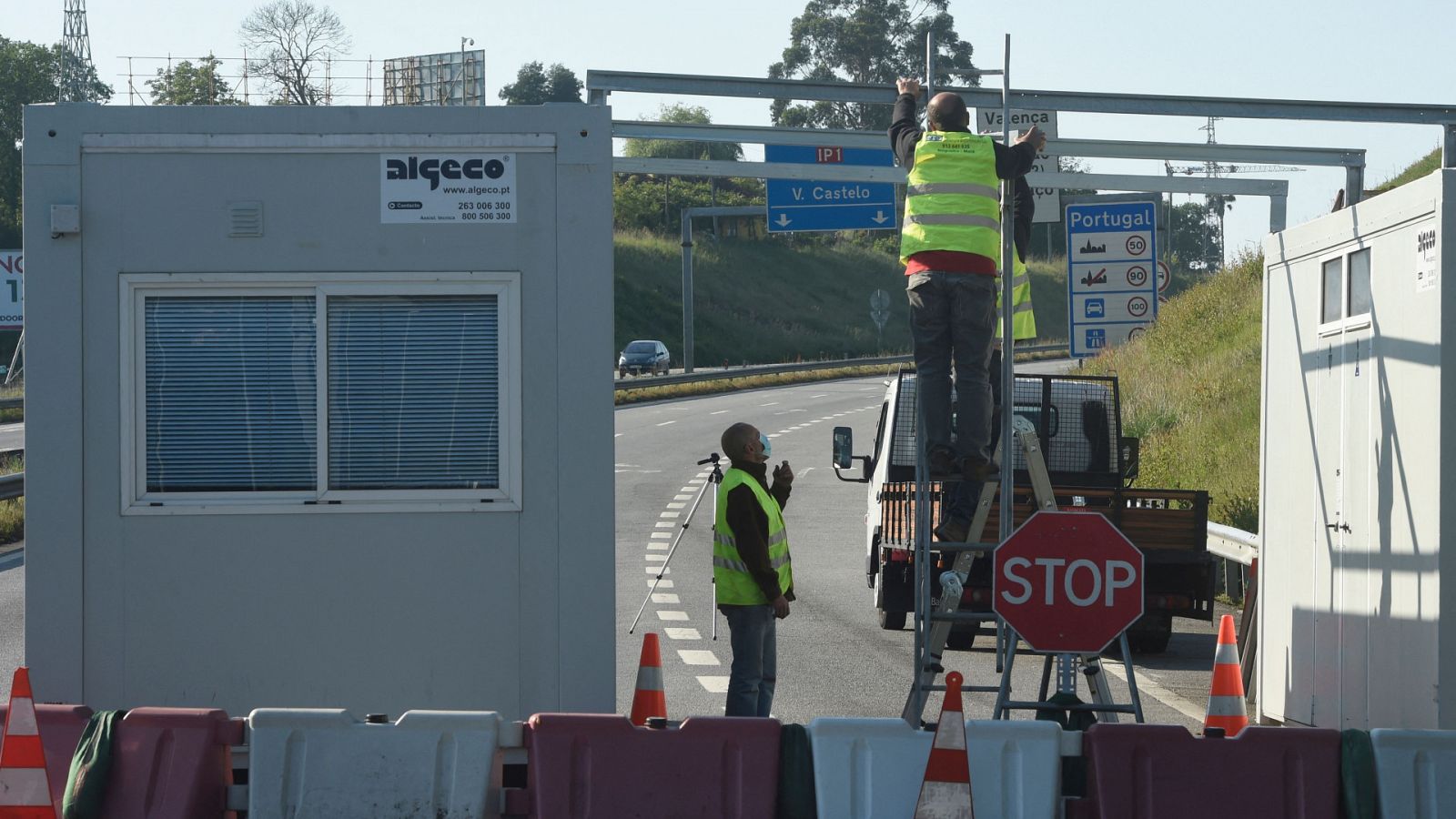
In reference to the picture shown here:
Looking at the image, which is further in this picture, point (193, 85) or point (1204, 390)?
point (1204, 390)

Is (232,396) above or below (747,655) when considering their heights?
above

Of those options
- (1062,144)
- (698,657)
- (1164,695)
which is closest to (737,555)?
(1164,695)

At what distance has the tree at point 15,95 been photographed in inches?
2576

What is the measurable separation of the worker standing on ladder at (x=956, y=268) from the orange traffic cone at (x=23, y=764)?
400 centimetres

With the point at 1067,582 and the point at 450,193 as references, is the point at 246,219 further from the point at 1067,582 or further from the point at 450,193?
the point at 1067,582

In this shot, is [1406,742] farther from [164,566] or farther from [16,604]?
[16,604]

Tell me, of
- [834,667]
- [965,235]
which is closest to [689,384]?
[834,667]

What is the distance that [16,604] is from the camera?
1528 cm

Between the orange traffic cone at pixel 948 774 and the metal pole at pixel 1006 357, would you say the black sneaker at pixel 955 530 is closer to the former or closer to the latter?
the metal pole at pixel 1006 357

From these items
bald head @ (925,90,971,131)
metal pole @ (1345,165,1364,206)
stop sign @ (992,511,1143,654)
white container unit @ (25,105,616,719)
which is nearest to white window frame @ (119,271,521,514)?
white container unit @ (25,105,616,719)

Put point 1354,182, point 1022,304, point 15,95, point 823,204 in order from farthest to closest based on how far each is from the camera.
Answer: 1. point 15,95
2. point 823,204
3. point 1354,182
4. point 1022,304

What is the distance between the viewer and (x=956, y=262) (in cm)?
816

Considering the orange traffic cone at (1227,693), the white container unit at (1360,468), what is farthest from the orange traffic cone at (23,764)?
the white container unit at (1360,468)

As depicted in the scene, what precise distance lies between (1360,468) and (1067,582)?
6.66ft
